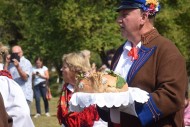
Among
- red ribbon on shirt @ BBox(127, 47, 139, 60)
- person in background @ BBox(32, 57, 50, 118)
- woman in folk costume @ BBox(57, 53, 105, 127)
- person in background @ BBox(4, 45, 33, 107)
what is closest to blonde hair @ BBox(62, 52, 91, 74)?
woman in folk costume @ BBox(57, 53, 105, 127)

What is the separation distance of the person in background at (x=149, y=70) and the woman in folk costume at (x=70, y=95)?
1.60 m

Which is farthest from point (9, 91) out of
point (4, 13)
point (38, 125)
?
point (4, 13)

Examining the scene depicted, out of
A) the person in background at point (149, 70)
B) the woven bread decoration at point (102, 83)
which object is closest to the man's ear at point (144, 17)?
the person in background at point (149, 70)

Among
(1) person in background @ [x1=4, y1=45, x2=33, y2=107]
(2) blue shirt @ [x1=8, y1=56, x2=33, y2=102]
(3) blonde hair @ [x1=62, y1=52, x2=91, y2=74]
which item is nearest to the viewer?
(3) blonde hair @ [x1=62, y1=52, x2=91, y2=74]

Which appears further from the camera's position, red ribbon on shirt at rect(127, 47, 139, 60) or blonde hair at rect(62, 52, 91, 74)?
blonde hair at rect(62, 52, 91, 74)

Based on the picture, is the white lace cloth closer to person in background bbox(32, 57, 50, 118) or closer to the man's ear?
the man's ear

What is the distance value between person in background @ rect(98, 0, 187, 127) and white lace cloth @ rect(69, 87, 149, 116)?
60mm

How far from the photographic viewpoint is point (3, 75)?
15.4 ft

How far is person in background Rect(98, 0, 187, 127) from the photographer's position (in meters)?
3.66

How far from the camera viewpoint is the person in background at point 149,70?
3656 mm

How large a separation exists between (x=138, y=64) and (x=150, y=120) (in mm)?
400

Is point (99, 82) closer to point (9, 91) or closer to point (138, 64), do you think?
point (138, 64)

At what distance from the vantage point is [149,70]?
3.77m

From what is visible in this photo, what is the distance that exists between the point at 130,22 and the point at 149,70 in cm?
35
